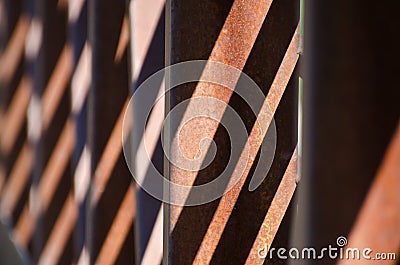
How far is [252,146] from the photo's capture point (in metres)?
0.83

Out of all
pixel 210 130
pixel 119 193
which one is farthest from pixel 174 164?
pixel 119 193

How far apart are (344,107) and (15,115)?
5.22ft

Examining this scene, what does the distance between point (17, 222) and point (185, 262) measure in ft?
4.28

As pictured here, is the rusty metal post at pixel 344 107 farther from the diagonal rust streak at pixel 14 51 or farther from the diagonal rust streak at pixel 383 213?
the diagonal rust streak at pixel 14 51

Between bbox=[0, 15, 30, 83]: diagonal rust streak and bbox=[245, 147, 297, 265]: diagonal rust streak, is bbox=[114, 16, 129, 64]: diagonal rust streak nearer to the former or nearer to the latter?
bbox=[245, 147, 297, 265]: diagonal rust streak

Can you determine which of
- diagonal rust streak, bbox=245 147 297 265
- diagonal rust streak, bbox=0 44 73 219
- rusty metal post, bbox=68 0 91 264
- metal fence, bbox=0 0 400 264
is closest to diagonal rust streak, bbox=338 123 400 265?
metal fence, bbox=0 0 400 264

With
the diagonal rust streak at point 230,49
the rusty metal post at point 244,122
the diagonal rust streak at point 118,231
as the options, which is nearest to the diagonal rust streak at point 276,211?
the rusty metal post at point 244,122

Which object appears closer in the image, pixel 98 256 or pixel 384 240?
pixel 384 240

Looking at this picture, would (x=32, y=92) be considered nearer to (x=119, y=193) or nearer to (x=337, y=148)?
(x=119, y=193)

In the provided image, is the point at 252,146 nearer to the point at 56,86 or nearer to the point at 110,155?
the point at 110,155

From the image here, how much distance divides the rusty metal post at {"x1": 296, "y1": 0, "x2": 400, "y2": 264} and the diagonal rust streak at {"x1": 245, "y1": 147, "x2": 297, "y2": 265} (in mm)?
173

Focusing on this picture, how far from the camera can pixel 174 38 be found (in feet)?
2.72

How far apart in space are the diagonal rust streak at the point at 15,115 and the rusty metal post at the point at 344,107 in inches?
56.3

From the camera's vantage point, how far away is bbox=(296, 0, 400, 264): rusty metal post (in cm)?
59
